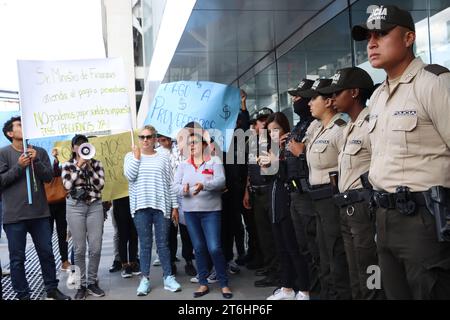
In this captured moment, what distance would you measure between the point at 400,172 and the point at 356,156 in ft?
2.49

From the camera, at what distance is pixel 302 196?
467cm

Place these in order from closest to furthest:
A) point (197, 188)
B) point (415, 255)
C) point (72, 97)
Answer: point (415, 255)
point (197, 188)
point (72, 97)

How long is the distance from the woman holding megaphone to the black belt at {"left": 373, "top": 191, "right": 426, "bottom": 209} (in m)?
3.82

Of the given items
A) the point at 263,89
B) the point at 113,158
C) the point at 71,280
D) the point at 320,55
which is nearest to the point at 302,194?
the point at 71,280

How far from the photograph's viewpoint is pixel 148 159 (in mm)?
6082

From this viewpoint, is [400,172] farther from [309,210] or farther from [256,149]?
[256,149]

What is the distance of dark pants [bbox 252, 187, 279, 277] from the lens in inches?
247

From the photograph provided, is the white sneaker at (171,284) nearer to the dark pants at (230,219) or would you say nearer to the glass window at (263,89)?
the dark pants at (230,219)

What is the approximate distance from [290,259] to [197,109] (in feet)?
7.26

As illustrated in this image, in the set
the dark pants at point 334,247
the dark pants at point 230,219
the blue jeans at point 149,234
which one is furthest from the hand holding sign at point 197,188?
the dark pants at point 334,247

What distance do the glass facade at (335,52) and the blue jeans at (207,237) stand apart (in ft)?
8.46

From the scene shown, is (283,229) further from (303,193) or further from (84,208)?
(84,208)

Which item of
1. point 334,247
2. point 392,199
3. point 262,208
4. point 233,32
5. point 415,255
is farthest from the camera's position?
point 233,32

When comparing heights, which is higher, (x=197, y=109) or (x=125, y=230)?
(x=197, y=109)
